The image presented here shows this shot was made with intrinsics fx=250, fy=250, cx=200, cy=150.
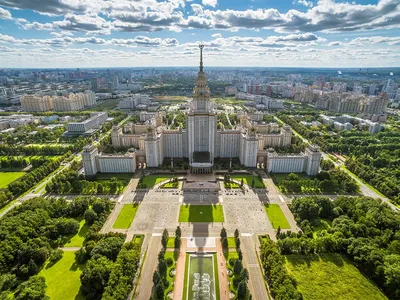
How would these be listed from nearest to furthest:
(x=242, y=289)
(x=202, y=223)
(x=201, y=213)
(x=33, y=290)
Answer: (x=33, y=290) < (x=242, y=289) < (x=202, y=223) < (x=201, y=213)

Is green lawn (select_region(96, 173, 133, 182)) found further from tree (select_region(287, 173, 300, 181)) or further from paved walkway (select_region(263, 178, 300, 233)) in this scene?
tree (select_region(287, 173, 300, 181))

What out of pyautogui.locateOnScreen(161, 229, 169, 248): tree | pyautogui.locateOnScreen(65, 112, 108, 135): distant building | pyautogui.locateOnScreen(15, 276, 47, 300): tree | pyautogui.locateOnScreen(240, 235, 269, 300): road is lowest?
pyautogui.locateOnScreen(240, 235, 269, 300): road

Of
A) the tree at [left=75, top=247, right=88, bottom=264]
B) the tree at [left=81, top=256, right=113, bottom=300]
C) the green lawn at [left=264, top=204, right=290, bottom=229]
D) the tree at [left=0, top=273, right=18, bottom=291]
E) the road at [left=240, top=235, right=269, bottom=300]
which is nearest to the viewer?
the tree at [left=0, top=273, right=18, bottom=291]

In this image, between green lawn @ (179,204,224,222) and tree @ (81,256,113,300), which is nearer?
tree @ (81,256,113,300)

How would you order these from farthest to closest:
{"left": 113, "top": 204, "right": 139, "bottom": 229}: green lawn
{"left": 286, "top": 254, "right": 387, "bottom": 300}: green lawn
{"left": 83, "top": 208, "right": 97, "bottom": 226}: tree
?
{"left": 113, "top": 204, "right": 139, "bottom": 229}: green lawn, {"left": 83, "top": 208, "right": 97, "bottom": 226}: tree, {"left": 286, "top": 254, "right": 387, "bottom": 300}: green lawn

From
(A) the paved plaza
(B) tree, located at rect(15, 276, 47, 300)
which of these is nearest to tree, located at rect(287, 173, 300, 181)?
(A) the paved plaza

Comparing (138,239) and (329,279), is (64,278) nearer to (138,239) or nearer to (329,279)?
A: (138,239)

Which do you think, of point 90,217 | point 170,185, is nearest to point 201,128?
point 170,185

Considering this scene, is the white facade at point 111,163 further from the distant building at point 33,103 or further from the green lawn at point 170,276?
the distant building at point 33,103
